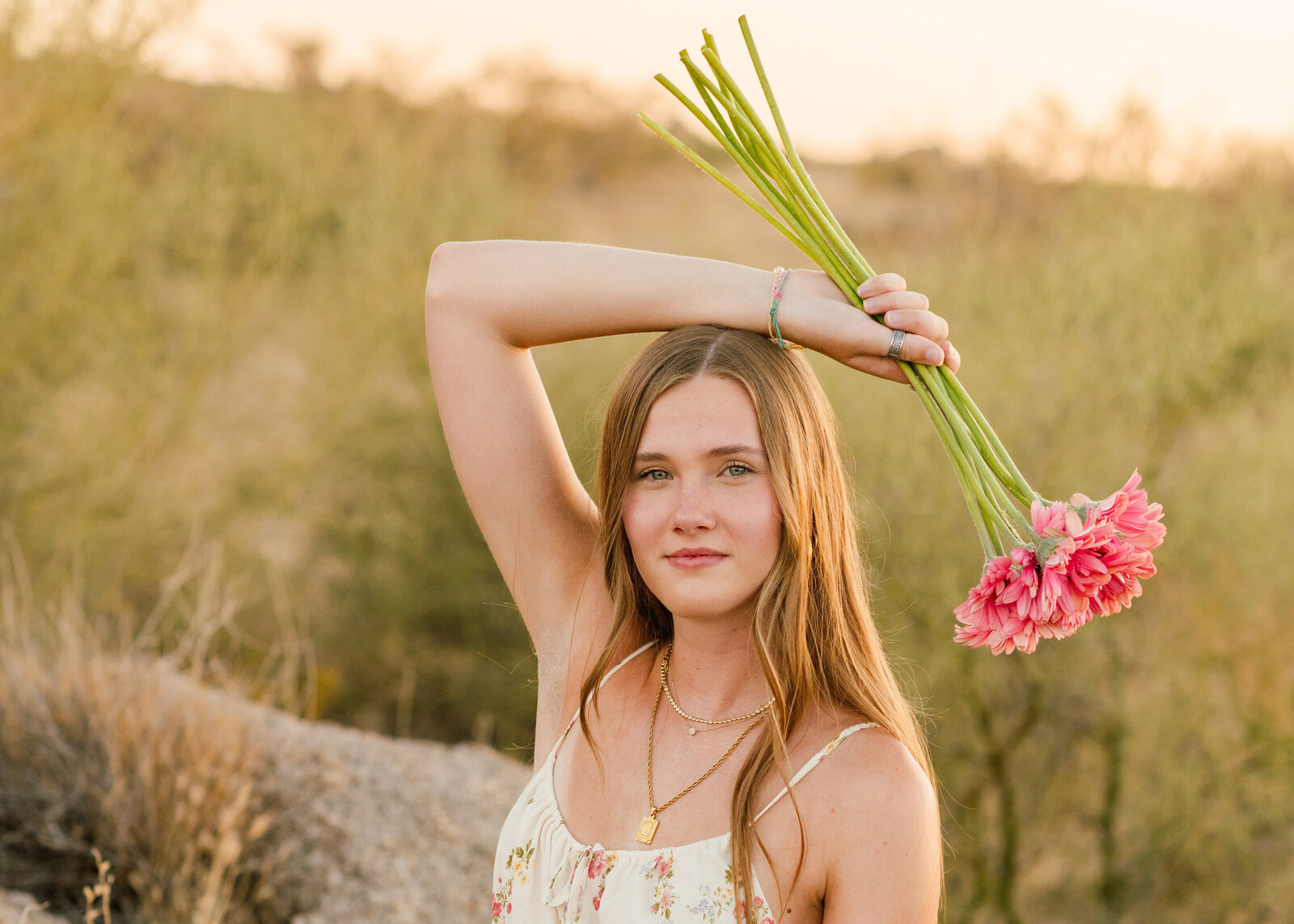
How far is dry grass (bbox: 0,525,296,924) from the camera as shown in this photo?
3.30m

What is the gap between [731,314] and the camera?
1673 millimetres

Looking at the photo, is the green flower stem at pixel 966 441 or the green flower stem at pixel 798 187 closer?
the green flower stem at pixel 966 441

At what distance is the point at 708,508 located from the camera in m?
1.57

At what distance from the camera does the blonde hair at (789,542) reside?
1.58 m

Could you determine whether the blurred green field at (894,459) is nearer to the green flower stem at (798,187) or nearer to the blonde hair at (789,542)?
the blonde hair at (789,542)

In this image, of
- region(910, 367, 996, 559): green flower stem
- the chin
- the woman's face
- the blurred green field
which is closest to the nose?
the woman's face

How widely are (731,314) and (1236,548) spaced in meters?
5.70

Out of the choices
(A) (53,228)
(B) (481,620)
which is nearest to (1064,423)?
(B) (481,620)

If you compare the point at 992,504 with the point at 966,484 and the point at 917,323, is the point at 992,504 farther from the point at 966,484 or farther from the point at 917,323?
the point at 917,323

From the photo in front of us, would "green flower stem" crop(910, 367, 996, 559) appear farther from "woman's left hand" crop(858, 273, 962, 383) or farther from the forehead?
the forehead

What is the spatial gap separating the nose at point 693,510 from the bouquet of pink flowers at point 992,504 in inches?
13.6

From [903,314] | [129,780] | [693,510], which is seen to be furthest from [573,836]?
[129,780]

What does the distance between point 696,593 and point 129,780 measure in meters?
2.67

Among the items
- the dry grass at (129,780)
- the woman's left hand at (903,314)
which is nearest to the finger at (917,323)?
the woman's left hand at (903,314)
